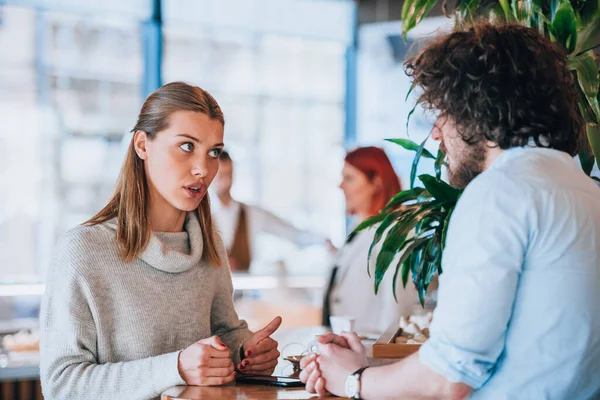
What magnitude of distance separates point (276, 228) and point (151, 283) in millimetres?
3619

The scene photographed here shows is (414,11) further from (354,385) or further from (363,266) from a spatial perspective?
(363,266)

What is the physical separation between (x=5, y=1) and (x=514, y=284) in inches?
215

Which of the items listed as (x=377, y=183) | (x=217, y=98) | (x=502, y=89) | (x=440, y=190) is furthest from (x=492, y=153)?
(x=217, y=98)

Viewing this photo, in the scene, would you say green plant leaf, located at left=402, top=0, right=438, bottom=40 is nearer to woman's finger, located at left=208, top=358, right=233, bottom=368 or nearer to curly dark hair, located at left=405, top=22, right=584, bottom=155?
curly dark hair, located at left=405, top=22, right=584, bottom=155

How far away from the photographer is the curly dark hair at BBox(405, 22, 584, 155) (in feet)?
4.94

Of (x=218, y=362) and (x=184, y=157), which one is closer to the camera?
(x=218, y=362)

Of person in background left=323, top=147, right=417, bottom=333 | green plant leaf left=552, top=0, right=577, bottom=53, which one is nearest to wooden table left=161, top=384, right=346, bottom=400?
green plant leaf left=552, top=0, right=577, bottom=53

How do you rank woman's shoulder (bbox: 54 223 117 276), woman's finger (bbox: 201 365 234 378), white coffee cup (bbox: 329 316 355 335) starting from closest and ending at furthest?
woman's finger (bbox: 201 365 234 378), woman's shoulder (bbox: 54 223 117 276), white coffee cup (bbox: 329 316 355 335)

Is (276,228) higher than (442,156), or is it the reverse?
(442,156)

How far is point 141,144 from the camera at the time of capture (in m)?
2.04

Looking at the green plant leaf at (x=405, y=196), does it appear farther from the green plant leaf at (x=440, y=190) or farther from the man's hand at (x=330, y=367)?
the man's hand at (x=330, y=367)

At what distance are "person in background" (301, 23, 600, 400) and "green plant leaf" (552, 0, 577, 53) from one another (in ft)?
1.75

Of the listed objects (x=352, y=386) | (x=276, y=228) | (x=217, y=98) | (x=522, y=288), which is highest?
(x=217, y=98)

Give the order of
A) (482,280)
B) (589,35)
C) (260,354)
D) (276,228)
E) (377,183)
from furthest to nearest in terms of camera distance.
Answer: (276,228)
(377,183)
(589,35)
(260,354)
(482,280)
